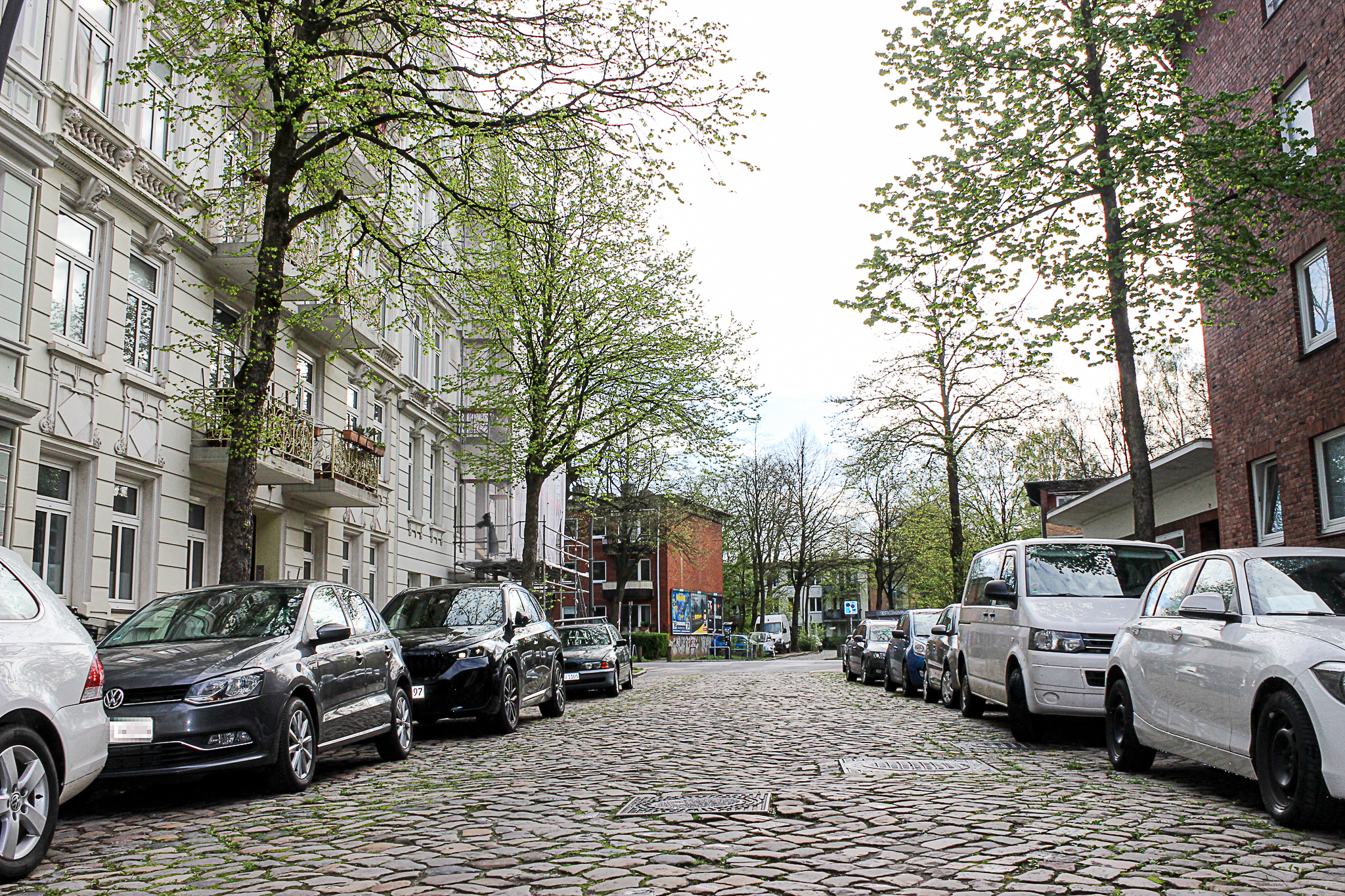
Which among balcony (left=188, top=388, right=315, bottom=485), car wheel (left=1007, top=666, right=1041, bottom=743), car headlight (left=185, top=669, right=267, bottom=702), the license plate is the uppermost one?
balcony (left=188, top=388, right=315, bottom=485)

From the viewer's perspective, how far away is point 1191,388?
4438 cm

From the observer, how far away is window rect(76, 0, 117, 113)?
15.0 m

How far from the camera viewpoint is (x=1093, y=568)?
12.3 metres

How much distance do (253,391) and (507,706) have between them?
4675mm

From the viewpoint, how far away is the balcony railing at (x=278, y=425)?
15.5 metres

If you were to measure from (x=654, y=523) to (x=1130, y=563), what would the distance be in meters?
41.2

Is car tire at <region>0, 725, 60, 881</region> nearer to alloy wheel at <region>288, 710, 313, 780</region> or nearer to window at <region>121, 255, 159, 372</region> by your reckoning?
alloy wheel at <region>288, 710, 313, 780</region>

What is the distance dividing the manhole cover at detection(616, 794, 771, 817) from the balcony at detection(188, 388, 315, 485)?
978cm

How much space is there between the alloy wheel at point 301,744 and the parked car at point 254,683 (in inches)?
0.5

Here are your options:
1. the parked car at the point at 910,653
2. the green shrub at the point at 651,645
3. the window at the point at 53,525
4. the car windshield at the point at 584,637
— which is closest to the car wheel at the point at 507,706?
the window at the point at 53,525

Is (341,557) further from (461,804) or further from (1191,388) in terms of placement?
(1191,388)

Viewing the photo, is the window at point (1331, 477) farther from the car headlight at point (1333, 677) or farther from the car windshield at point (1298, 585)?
the car headlight at point (1333, 677)

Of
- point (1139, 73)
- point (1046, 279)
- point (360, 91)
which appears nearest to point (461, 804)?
point (360, 91)

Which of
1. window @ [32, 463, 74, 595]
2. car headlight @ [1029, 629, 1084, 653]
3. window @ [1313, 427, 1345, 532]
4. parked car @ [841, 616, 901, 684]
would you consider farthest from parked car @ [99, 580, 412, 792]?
parked car @ [841, 616, 901, 684]
